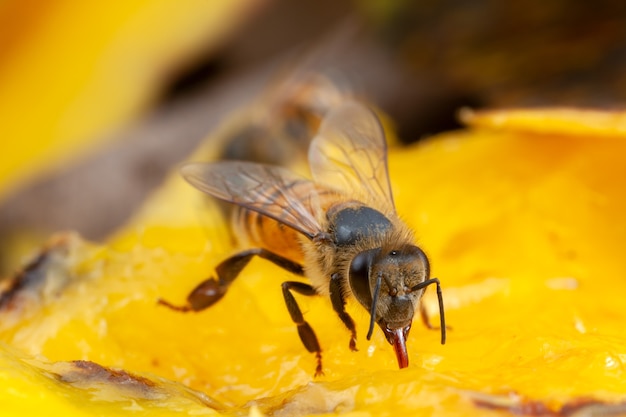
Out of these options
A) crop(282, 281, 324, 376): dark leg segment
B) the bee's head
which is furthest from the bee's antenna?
crop(282, 281, 324, 376): dark leg segment

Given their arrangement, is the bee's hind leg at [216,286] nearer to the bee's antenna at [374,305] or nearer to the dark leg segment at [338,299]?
the dark leg segment at [338,299]

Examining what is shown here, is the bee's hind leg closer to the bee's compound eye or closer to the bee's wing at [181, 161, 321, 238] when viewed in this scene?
the bee's wing at [181, 161, 321, 238]

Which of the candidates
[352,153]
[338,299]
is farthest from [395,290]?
[352,153]

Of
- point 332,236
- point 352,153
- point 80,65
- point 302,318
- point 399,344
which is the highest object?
point 80,65

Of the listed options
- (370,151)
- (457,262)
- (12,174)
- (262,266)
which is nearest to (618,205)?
(457,262)

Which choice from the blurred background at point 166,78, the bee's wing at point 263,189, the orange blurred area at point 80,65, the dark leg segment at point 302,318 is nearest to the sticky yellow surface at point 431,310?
the dark leg segment at point 302,318

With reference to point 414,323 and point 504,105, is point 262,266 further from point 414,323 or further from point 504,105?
point 504,105

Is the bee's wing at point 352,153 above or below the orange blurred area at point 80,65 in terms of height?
below

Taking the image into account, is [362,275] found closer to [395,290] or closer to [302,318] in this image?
[395,290]

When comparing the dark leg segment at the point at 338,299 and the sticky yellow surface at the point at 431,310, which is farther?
the dark leg segment at the point at 338,299
